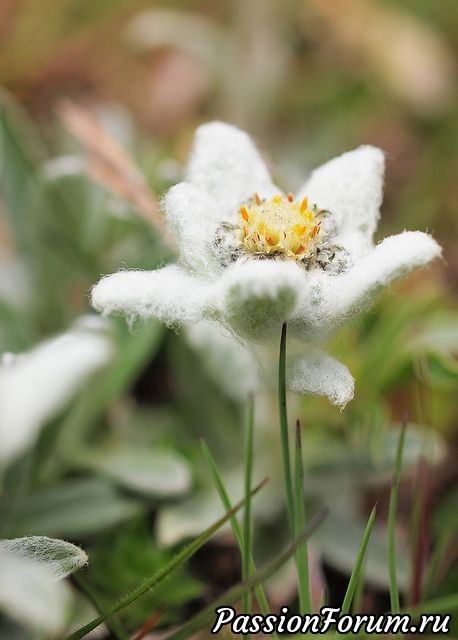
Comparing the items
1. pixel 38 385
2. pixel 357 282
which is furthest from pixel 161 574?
pixel 357 282

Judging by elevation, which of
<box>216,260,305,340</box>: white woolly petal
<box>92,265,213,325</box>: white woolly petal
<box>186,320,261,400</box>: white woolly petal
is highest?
<box>186,320,261,400</box>: white woolly petal

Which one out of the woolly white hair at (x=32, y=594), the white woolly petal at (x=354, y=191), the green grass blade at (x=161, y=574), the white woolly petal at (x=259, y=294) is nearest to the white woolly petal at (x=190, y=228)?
the white woolly petal at (x=259, y=294)

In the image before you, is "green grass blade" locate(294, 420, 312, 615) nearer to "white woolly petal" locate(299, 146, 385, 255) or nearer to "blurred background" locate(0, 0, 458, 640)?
"blurred background" locate(0, 0, 458, 640)

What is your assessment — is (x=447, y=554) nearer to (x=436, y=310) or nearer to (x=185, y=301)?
(x=436, y=310)

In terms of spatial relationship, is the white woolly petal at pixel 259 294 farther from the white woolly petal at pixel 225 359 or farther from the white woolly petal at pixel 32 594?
the white woolly petal at pixel 225 359

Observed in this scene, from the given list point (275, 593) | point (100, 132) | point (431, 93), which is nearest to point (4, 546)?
point (275, 593)

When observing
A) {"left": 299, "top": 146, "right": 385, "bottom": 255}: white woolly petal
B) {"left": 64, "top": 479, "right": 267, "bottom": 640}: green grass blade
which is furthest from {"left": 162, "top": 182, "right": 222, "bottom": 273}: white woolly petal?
{"left": 64, "top": 479, "right": 267, "bottom": 640}: green grass blade

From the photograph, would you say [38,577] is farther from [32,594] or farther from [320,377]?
[320,377]
